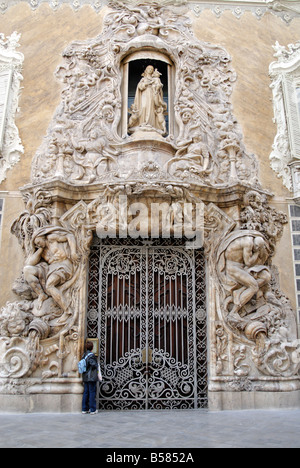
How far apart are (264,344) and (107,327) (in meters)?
2.63

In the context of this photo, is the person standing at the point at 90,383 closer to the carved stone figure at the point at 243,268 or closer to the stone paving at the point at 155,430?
the stone paving at the point at 155,430

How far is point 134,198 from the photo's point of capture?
25.8 feet

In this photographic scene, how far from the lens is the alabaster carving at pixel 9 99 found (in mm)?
8594

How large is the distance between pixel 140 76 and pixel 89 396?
675 centimetres

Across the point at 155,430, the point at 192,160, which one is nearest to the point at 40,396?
the point at 155,430

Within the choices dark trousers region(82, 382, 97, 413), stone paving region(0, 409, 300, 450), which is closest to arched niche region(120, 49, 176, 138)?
dark trousers region(82, 382, 97, 413)

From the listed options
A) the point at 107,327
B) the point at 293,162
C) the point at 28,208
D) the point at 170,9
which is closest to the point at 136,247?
the point at 107,327

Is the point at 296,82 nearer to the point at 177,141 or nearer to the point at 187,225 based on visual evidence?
the point at 177,141

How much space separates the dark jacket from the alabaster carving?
3719mm

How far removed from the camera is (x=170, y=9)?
32.7 feet

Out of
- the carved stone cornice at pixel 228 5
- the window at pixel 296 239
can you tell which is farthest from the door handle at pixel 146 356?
the carved stone cornice at pixel 228 5

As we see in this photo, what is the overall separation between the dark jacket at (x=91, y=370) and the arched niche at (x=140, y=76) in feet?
13.9
